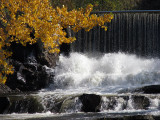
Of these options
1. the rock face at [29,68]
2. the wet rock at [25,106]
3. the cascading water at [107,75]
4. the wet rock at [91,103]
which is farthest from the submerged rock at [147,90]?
the rock face at [29,68]

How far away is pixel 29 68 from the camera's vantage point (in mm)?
16688

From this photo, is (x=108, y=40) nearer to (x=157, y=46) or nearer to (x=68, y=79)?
(x=157, y=46)

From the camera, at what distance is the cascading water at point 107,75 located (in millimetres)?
11328

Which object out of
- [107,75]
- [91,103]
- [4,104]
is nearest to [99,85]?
[107,75]

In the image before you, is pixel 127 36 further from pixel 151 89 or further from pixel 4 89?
pixel 4 89

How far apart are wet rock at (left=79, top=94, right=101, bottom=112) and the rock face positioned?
19.3ft

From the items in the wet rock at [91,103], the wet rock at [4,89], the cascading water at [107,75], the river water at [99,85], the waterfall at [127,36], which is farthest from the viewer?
the waterfall at [127,36]

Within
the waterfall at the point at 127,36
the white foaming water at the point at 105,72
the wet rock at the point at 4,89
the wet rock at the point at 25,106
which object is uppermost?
the waterfall at the point at 127,36

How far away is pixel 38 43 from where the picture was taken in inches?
672

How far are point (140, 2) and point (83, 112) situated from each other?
23.6 m

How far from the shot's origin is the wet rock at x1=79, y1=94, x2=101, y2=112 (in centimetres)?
1101

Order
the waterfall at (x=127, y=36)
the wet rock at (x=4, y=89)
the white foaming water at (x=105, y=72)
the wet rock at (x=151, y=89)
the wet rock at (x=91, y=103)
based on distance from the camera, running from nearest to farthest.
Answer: the wet rock at (x=91, y=103), the wet rock at (x=151, y=89), the wet rock at (x=4, y=89), the white foaming water at (x=105, y=72), the waterfall at (x=127, y=36)

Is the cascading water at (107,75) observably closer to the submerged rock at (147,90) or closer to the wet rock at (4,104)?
the submerged rock at (147,90)

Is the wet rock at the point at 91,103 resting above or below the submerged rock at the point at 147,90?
below
